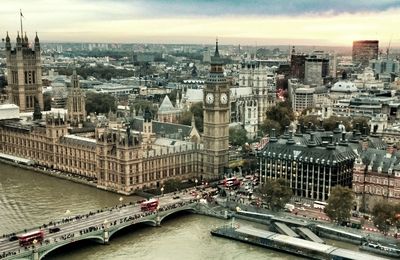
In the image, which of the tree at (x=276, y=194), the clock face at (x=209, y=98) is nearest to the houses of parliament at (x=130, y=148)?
the clock face at (x=209, y=98)

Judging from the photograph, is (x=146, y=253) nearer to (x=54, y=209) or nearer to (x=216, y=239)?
(x=216, y=239)

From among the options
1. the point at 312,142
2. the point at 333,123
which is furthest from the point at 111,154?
the point at 333,123

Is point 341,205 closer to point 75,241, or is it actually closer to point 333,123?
point 75,241

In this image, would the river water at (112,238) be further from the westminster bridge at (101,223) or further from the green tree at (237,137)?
the green tree at (237,137)

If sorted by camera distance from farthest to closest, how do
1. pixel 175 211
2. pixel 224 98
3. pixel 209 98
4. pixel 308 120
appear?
1. pixel 308 120
2. pixel 224 98
3. pixel 209 98
4. pixel 175 211

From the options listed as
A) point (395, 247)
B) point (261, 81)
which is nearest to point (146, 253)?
point (395, 247)

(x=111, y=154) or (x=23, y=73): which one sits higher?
(x=23, y=73)

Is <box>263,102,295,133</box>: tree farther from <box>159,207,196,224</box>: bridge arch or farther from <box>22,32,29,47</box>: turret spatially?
<box>22,32,29,47</box>: turret
